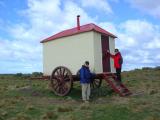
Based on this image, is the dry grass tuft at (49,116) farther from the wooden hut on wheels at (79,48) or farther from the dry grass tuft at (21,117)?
the wooden hut on wheels at (79,48)

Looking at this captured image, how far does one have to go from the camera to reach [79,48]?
21.0 meters

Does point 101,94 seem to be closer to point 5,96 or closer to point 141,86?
point 141,86

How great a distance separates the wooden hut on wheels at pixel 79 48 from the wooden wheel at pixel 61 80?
1.17 ft

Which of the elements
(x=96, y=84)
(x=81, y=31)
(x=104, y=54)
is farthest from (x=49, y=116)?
(x=96, y=84)

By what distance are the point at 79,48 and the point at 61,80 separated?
2.35 metres

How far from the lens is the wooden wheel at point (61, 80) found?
21391 millimetres

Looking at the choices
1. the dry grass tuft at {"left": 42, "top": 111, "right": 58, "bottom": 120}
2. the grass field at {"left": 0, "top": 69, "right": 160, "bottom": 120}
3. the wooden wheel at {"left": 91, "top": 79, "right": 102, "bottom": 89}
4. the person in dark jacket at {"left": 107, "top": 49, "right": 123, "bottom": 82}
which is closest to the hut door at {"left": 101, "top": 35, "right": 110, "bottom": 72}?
the person in dark jacket at {"left": 107, "top": 49, "right": 123, "bottom": 82}

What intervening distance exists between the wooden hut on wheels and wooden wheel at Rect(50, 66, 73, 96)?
1.17 ft

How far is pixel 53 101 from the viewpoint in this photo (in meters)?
20.0

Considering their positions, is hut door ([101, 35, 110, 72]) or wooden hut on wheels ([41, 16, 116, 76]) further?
hut door ([101, 35, 110, 72])

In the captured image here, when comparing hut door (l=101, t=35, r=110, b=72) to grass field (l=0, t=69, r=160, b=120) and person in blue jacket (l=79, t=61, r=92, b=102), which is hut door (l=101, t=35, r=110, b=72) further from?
person in blue jacket (l=79, t=61, r=92, b=102)

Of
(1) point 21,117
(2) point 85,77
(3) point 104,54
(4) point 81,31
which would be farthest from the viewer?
(3) point 104,54

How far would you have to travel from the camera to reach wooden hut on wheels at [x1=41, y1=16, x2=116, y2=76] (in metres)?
20.6

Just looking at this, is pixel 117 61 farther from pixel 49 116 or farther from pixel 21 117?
pixel 21 117
